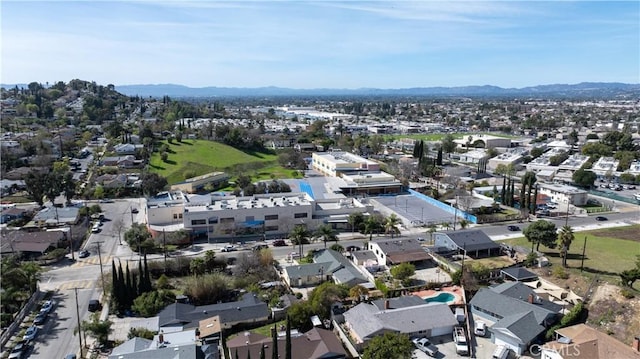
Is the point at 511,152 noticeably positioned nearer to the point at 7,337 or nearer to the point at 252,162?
the point at 252,162

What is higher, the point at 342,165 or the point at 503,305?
the point at 342,165

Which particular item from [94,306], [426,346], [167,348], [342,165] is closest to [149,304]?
[94,306]

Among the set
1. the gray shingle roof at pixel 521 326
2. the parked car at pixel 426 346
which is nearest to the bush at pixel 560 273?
the gray shingle roof at pixel 521 326

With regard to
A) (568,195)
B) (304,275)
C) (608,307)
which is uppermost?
(568,195)

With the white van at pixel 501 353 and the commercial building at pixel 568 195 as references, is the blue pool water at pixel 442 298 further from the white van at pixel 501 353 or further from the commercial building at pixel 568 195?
the commercial building at pixel 568 195

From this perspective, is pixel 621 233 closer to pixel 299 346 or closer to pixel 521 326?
pixel 521 326

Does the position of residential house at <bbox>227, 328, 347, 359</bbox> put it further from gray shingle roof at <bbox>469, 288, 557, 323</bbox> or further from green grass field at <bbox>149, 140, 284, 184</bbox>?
green grass field at <bbox>149, 140, 284, 184</bbox>
